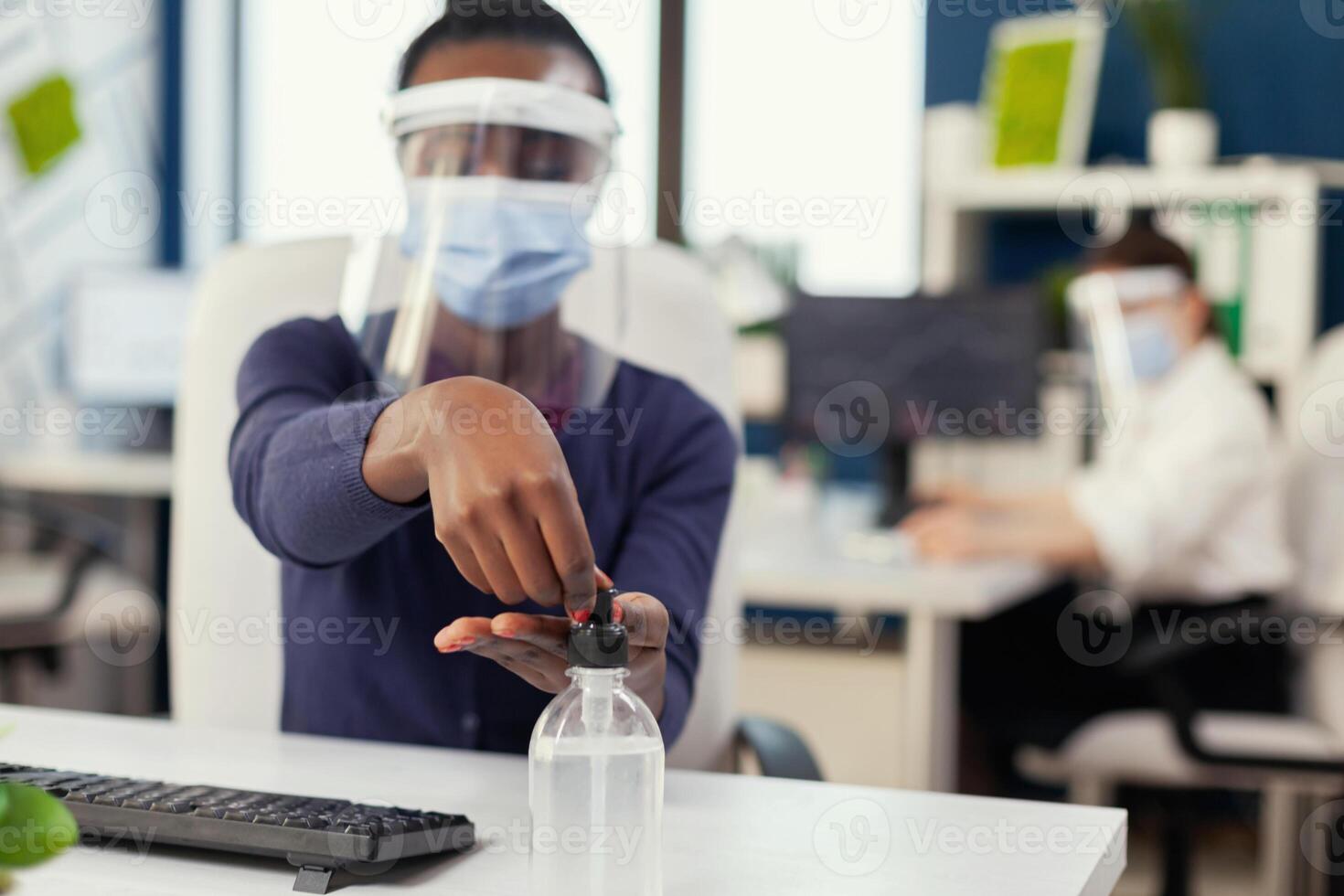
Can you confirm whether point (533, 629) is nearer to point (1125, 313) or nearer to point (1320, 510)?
point (1320, 510)

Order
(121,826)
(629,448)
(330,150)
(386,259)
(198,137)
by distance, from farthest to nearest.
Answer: (198,137) < (330,150) < (629,448) < (386,259) < (121,826)

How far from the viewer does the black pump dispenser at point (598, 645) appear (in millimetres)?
637

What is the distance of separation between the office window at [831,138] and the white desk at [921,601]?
1.47 meters

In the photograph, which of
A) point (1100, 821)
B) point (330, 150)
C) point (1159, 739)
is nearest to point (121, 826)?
point (1100, 821)

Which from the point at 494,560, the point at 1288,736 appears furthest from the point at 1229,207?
the point at 494,560

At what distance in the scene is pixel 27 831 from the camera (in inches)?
15.7

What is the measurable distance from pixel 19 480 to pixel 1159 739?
2.80 metres

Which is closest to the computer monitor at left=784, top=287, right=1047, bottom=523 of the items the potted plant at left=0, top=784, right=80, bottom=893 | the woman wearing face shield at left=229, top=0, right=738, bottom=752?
the woman wearing face shield at left=229, top=0, right=738, bottom=752

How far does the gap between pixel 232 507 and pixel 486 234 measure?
0.45 m

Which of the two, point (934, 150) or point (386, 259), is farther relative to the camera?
point (934, 150)

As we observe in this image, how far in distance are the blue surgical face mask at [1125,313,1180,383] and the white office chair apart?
0.24 m

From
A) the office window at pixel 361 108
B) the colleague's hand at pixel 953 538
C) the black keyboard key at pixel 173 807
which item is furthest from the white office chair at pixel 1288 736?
the black keyboard key at pixel 173 807

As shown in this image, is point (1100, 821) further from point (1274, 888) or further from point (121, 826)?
point (1274, 888)

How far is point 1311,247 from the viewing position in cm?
291
